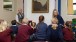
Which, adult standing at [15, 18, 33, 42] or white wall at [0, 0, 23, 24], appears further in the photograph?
white wall at [0, 0, 23, 24]

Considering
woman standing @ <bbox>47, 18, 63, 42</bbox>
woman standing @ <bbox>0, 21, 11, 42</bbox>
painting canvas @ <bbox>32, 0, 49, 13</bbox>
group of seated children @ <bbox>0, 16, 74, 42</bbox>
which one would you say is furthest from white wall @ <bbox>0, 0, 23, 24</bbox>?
woman standing @ <bbox>47, 18, 63, 42</bbox>

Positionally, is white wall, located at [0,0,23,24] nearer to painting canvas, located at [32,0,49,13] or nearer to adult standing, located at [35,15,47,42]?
painting canvas, located at [32,0,49,13]

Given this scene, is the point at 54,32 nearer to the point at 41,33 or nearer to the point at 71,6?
the point at 41,33

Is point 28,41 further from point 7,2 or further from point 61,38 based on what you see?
point 7,2

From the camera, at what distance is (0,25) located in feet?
21.9

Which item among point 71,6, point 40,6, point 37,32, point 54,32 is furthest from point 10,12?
point 54,32

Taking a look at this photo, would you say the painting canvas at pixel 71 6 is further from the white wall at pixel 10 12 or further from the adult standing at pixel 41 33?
the adult standing at pixel 41 33

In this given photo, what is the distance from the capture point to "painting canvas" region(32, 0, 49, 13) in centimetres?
938

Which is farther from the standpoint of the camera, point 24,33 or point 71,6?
point 71,6

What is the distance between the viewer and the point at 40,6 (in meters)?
9.49

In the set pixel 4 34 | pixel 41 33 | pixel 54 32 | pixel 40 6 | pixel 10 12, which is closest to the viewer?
pixel 4 34

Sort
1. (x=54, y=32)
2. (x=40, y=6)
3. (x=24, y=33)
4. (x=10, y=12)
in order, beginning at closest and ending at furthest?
(x=54, y=32) → (x=24, y=33) → (x=40, y=6) → (x=10, y=12)

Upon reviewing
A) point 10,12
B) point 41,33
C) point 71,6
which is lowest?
point 41,33

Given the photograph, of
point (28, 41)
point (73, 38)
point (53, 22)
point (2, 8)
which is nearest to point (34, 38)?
point (28, 41)
